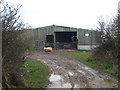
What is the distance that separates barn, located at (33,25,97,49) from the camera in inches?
1180

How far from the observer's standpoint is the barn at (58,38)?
29984 millimetres

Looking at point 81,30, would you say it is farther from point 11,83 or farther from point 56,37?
point 11,83

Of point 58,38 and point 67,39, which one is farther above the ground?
point 58,38

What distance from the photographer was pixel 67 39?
33.2m

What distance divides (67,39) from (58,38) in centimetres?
205

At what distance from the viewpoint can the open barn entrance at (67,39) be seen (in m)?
30.5

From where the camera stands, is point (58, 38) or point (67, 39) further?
point (67, 39)

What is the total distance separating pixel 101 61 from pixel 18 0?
8.12 m

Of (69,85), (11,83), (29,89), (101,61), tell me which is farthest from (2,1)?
(101,61)

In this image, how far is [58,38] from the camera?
33.0 m

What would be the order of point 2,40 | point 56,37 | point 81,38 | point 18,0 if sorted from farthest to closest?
point 56,37
point 81,38
point 18,0
point 2,40

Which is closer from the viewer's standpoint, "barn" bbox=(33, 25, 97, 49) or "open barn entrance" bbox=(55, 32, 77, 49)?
"barn" bbox=(33, 25, 97, 49)

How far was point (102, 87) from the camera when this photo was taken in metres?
6.21

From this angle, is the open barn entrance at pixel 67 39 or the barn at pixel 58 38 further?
the open barn entrance at pixel 67 39
